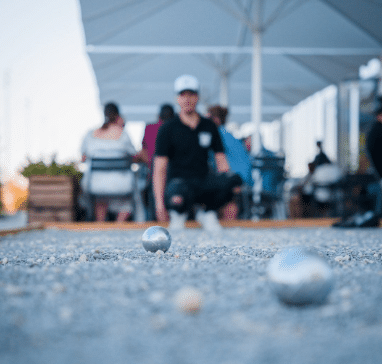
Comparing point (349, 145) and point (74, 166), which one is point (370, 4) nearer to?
point (74, 166)

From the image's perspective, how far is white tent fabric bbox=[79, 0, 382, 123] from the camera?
21.3 ft

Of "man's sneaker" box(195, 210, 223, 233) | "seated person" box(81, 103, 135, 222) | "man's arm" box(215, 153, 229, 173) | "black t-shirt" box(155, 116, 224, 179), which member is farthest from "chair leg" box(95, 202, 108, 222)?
"man's arm" box(215, 153, 229, 173)

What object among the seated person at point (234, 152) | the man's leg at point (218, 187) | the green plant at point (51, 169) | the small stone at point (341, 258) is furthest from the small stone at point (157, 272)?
the green plant at point (51, 169)

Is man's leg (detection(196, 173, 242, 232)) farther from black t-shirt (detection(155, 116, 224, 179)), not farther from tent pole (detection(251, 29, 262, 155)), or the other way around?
tent pole (detection(251, 29, 262, 155))

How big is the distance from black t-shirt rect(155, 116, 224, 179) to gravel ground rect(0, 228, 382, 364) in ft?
7.35

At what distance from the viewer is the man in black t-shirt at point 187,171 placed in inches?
148

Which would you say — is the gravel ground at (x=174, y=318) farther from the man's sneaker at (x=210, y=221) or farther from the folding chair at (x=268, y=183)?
the folding chair at (x=268, y=183)

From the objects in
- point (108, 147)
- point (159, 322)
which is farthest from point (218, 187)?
point (159, 322)

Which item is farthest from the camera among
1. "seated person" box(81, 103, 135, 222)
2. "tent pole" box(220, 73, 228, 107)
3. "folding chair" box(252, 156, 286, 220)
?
"tent pole" box(220, 73, 228, 107)

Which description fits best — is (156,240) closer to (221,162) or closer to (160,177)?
(160,177)

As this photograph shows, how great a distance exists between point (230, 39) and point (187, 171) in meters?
4.38

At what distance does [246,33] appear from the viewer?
7.41 metres

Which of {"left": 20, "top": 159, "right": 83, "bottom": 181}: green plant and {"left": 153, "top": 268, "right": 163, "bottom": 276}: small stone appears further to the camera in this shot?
{"left": 20, "top": 159, "right": 83, "bottom": 181}: green plant

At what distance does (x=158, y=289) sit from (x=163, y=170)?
8.68 ft
